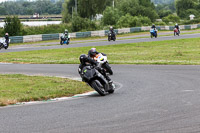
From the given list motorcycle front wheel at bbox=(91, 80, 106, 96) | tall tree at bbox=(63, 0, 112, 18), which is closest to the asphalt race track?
motorcycle front wheel at bbox=(91, 80, 106, 96)

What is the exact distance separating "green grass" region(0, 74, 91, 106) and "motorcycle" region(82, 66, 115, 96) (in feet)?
2.78

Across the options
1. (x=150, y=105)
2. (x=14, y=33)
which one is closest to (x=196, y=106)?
(x=150, y=105)

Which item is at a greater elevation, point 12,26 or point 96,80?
point 12,26

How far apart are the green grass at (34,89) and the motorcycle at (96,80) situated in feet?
2.78

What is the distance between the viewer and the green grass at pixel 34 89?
11664 mm

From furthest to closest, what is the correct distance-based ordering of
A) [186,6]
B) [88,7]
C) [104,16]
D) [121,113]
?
[186,6] → [88,7] → [104,16] → [121,113]

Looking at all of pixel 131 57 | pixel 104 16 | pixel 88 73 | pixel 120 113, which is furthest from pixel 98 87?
pixel 104 16

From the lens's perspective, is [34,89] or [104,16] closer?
[34,89]

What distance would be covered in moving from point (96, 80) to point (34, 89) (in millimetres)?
2321

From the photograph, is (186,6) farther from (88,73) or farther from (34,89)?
(88,73)

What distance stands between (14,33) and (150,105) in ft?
159

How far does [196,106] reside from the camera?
9570 mm

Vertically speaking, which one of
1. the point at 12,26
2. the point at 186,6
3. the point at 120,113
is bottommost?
the point at 120,113

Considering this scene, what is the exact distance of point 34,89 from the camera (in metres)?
13.4
